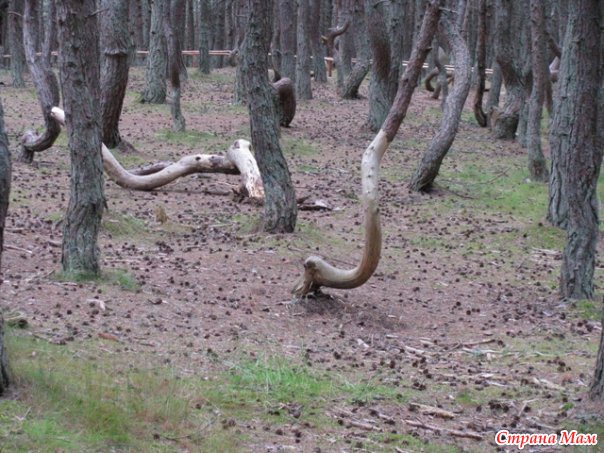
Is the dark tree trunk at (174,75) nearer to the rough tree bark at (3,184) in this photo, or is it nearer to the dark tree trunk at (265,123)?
the dark tree trunk at (265,123)

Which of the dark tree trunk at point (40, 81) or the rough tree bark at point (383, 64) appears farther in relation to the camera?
the rough tree bark at point (383, 64)

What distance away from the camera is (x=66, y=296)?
24.4 feet

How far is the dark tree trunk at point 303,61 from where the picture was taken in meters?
26.0

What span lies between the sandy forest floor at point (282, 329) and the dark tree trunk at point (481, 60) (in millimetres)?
8105

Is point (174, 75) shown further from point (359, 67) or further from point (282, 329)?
point (359, 67)

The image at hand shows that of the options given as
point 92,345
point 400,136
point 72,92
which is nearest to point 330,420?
point 92,345

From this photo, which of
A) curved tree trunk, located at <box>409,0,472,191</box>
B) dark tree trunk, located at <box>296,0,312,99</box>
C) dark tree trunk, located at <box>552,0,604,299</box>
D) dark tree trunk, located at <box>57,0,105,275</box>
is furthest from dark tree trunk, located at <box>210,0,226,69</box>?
dark tree trunk, located at <box>57,0,105,275</box>

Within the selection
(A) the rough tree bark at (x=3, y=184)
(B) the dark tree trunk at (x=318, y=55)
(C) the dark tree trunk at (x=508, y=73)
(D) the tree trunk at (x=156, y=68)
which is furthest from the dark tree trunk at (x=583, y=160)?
(B) the dark tree trunk at (x=318, y=55)

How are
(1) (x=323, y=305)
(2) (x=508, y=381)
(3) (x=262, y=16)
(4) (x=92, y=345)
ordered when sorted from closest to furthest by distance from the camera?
(4) (x=92, y=345) < (2) (x=508, y=381) < (1) (x=323, y=305) < (3) (x=262, y=16)

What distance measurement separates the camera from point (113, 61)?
15133mm

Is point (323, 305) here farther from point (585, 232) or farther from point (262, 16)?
point (262, 16)

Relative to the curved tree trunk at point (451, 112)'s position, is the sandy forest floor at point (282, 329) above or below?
below

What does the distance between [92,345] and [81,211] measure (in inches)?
73.4

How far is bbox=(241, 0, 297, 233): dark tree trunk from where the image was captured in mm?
10438
